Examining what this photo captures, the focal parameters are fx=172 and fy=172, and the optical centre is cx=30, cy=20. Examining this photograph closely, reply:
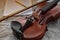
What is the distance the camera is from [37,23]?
102 centimetres

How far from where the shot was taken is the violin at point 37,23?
0.95m

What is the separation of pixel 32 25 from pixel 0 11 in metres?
0.30

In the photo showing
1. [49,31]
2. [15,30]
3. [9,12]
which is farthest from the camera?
[9,12]

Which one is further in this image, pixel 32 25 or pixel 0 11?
pixel 0 11

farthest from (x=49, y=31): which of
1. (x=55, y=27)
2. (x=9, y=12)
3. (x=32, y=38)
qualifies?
(x=9, y=12)

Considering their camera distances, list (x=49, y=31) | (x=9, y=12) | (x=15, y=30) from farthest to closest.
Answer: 1. (x=9, y=12)
2. (x=49, y=31)
3. (x=15, y=30)

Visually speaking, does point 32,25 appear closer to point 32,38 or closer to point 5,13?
point 32,38

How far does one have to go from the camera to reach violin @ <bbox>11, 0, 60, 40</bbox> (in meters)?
0.95

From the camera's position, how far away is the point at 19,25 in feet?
3.25

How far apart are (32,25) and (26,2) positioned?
0.29 m

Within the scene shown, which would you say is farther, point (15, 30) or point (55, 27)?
point (55, 27)

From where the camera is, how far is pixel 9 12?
46.6 inches

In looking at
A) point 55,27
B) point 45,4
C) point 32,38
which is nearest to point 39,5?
point 45,4

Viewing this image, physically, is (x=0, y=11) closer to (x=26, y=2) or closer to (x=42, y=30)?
(x=26, y=2)
